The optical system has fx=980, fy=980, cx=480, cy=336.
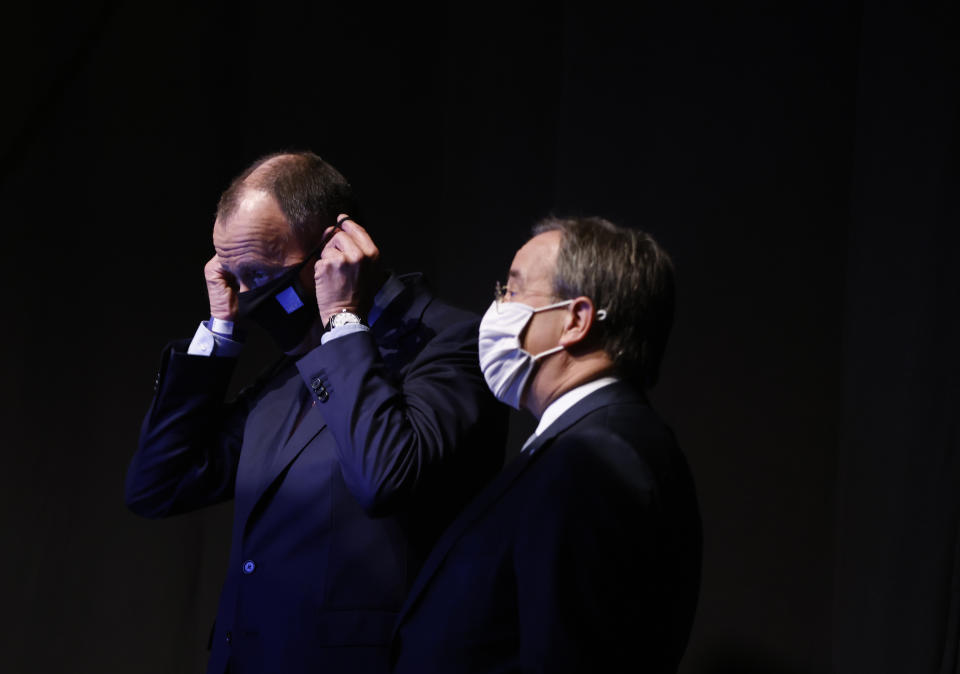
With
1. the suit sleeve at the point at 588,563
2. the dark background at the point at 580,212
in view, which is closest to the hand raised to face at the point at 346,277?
the suit sleeve at the point at 588,563

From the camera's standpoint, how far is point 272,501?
1.62 m

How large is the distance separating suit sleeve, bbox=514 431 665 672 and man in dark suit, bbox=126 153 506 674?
0.33m

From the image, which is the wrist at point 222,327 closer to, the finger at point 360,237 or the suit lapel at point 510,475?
the finger at point 360,237

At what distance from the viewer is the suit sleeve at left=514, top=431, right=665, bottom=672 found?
1.16 metres

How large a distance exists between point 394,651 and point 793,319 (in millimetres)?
1395

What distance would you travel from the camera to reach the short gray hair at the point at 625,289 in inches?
53.2

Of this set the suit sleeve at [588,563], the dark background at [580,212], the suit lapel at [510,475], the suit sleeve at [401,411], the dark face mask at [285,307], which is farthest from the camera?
the dark background at [580,212]

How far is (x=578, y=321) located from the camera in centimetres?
136

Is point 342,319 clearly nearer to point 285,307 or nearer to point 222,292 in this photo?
point 285,307

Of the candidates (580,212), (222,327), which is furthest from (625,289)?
(580,212)

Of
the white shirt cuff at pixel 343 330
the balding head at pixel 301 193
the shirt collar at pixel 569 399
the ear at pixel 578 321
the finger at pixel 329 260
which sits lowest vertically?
the shirt collar at pixel 569 399

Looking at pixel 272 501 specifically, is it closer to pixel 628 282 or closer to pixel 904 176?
pixel 628 282

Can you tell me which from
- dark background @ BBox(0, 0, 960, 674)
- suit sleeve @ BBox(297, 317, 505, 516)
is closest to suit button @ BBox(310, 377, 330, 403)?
suit sleeve @ BBox(297, 317, 505, 516)

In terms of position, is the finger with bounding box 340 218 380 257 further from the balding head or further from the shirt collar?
the shirt collar
